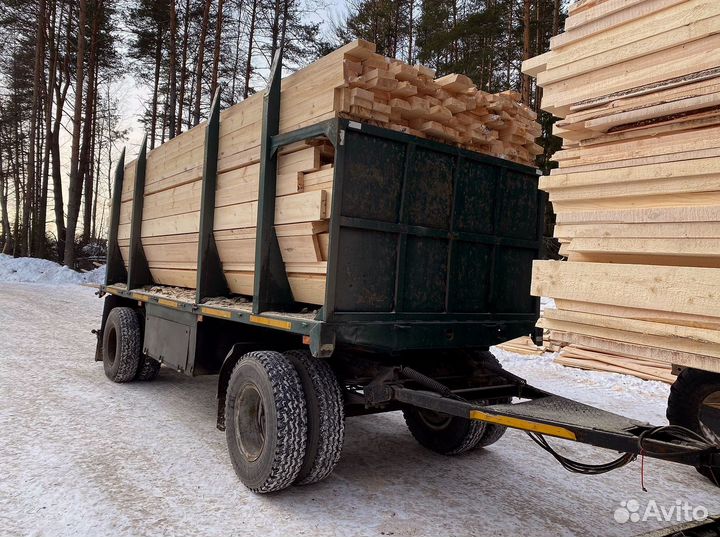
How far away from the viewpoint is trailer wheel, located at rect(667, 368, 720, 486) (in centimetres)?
423

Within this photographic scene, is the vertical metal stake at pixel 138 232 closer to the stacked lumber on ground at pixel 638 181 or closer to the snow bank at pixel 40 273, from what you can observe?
the stacked lumber on ground at pixel 638 181

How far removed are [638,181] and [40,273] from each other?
75.9ft

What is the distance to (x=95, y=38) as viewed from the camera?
23.2 m

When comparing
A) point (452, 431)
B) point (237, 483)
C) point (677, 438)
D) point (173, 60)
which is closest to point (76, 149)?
point (173, 60)

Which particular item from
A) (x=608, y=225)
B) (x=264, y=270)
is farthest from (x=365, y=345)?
(x=608, y=225)

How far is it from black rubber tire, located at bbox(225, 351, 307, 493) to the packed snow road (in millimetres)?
198

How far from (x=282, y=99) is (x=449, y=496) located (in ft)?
10.4

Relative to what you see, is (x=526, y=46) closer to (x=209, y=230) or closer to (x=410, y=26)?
(x=410, y=26)

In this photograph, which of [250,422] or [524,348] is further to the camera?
[524,348]

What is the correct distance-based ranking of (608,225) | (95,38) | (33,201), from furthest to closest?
1. (33,201)
2. (95,38)
3. (608,225)

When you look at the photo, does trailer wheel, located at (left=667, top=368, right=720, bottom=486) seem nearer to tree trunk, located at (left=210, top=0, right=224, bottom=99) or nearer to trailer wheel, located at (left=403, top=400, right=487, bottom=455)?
trailer wheel, located at (left=403, top=400, right=487, bottom=455)

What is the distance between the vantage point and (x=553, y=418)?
2984 mm

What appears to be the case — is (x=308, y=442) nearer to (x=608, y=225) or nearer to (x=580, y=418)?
(x=580, y=418)

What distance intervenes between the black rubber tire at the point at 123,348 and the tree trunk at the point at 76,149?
57.6 feet
